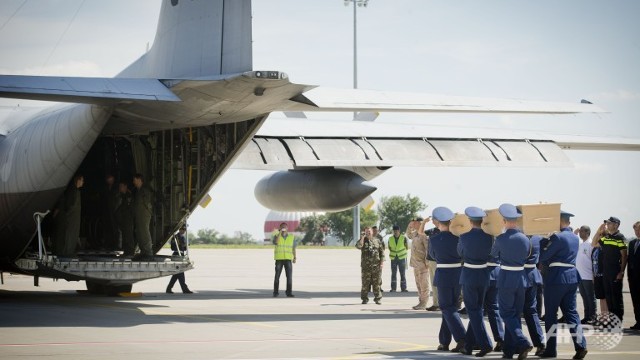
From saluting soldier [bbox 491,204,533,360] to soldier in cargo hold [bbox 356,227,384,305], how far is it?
294 inches

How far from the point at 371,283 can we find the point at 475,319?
7516 millimetres

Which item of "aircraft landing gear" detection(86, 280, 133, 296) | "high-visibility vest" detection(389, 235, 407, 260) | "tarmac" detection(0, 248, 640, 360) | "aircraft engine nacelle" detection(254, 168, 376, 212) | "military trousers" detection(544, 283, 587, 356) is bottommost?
"tarmac" detection(0, 248, 640, 360)

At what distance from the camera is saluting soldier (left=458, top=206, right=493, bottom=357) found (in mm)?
10422

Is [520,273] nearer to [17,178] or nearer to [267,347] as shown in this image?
[267,347]

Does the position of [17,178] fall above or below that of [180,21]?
below

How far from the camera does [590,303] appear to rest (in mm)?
14312

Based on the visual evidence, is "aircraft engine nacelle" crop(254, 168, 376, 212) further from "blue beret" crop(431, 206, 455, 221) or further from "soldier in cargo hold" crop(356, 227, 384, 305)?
"blue beret" crop(431, 206, 455, 221)

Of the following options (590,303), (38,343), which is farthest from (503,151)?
(38,343)

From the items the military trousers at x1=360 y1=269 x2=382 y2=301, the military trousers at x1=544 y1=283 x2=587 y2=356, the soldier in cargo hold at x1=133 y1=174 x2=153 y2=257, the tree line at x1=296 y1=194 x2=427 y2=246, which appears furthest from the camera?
the tree line at x1=296 y1=194 x2=427 y2=246

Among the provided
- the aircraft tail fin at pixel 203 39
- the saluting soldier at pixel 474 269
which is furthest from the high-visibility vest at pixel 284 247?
the saluting soldier at pixel 474 269

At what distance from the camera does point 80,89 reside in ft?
38.5

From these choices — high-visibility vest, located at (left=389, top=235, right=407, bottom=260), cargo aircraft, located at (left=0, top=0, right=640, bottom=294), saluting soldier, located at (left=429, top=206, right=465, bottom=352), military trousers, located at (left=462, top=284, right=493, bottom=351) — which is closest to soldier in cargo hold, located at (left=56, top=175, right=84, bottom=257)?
cargo aircraft, located at (left=0, top=0, right=640, bottom=294)

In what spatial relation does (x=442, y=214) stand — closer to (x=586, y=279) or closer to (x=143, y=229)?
(x=586, y=279)

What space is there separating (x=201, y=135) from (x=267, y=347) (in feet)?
22.1
